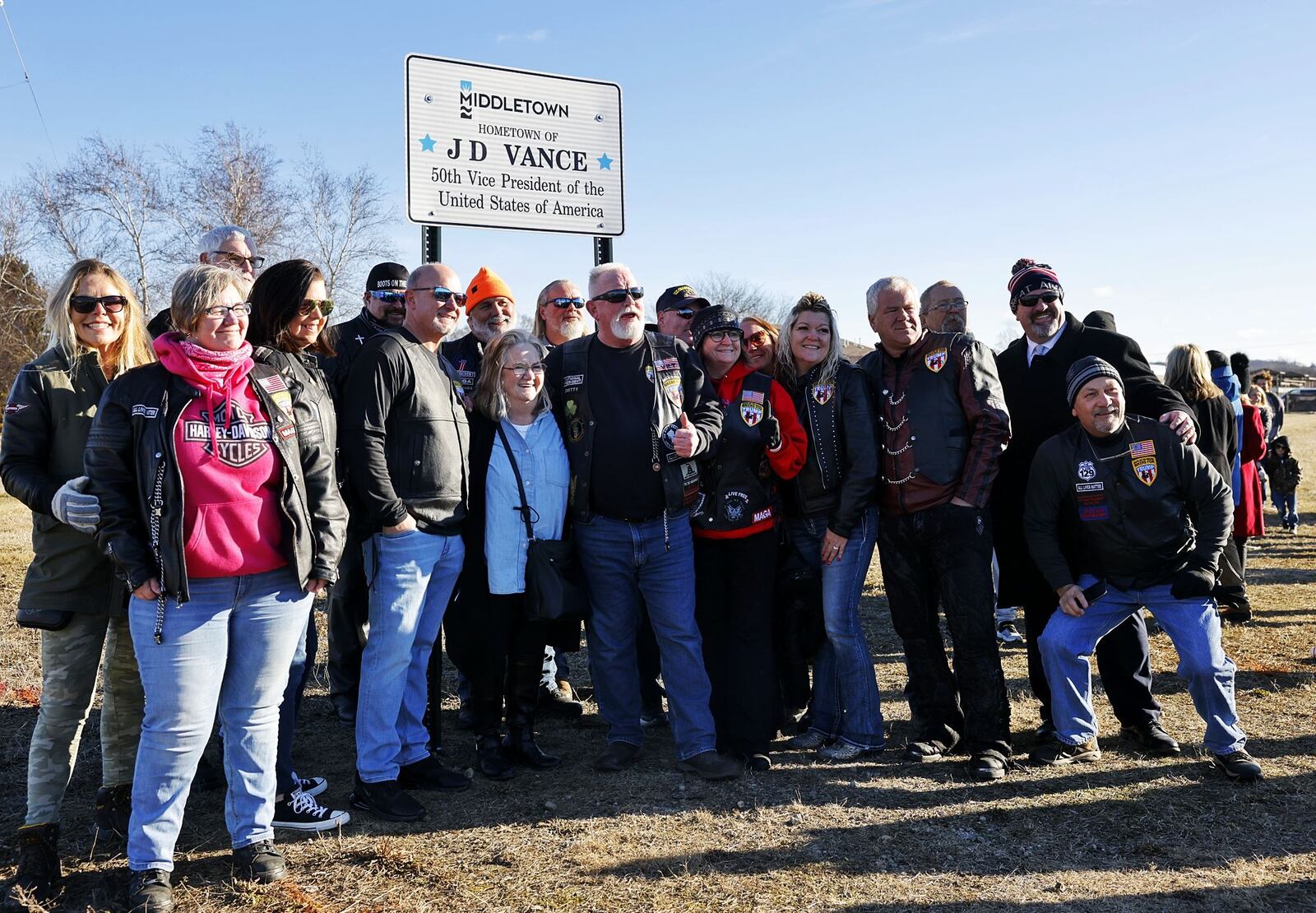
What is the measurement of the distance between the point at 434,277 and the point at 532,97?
3262 millimetres

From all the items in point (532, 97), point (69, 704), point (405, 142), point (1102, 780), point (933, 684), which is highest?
point (532, 97)

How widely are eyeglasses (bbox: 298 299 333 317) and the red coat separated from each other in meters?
7.31

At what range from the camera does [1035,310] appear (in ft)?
15.6

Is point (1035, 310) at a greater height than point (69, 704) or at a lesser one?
greater

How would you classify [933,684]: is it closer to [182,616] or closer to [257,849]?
[257,849]

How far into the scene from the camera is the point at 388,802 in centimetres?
397

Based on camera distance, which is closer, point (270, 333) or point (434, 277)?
point (270, 333)

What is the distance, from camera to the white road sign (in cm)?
654

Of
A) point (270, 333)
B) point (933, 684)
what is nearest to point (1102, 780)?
point (933, 684)

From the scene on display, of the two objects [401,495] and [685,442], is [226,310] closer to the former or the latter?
[401,495]

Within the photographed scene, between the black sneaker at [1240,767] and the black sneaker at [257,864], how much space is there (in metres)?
3.97

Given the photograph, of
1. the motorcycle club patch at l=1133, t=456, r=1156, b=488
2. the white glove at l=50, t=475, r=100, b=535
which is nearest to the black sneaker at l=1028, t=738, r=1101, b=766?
the motorcycle club patch at l=1133, t=456, r=1156, b=488

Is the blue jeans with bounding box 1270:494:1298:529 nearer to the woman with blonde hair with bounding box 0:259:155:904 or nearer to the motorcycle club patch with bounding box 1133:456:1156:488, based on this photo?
the motorcycle club patch with bounding box 1133:456:1156:488

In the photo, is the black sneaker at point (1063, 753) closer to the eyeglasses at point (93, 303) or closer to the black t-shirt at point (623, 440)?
the black t-shirt at point (623, 440)
